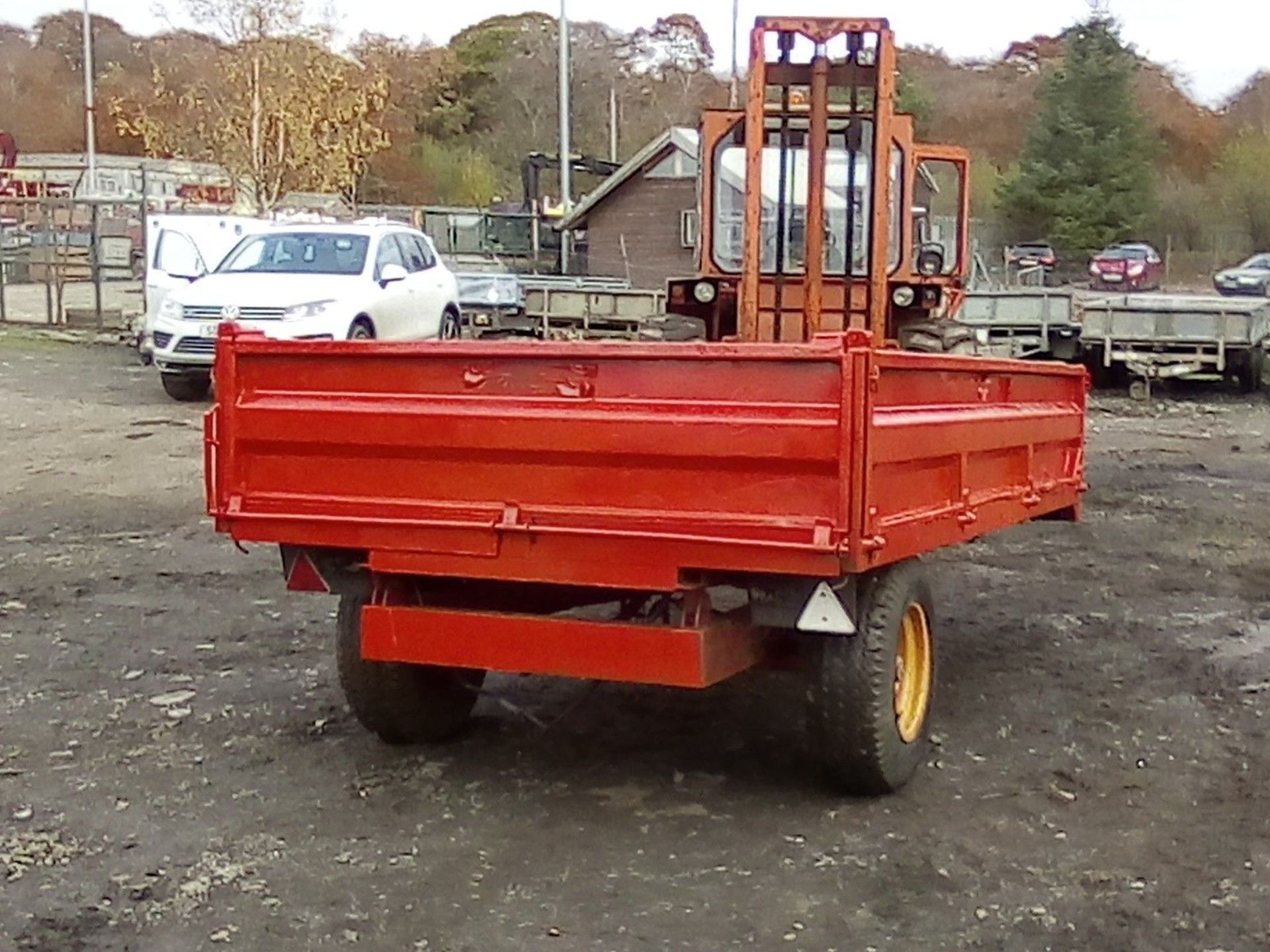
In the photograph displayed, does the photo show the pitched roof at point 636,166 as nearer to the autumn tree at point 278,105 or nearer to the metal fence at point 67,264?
the autumn tree at point 278,105

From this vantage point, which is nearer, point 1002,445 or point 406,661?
point 406,661

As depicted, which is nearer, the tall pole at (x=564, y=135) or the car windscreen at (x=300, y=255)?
the car windscreen at (x=300, y=255)

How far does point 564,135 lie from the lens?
37.2m

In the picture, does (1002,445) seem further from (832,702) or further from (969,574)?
(969,574)

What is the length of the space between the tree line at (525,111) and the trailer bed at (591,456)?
32.1 m

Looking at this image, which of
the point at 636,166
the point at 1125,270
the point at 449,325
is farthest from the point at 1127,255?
the point at 449,325

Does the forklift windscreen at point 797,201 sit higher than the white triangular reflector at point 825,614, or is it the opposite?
the forklift windscreen at point 797,201

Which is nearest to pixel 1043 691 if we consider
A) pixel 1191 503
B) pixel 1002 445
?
pixel 1002 445

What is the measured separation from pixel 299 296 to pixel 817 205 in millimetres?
9102

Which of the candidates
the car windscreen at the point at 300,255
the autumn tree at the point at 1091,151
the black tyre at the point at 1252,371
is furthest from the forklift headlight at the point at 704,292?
the autumn tree at the point at 1091,151

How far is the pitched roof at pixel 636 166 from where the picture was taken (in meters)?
37.8

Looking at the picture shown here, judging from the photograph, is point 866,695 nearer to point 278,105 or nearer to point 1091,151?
point 278,105

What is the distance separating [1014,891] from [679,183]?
3423cm

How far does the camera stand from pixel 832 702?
215 inches
